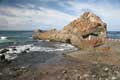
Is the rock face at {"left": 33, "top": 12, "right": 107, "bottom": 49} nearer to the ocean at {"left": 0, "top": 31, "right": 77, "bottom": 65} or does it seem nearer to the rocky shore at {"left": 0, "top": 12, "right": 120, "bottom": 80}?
the ocean at {"left": 0, "top": 31, "right": 77, "bottom": 65}

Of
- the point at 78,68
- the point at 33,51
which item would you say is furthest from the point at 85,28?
the point at 78,68

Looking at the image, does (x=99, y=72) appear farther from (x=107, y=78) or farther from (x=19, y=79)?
(x=19, y=79)

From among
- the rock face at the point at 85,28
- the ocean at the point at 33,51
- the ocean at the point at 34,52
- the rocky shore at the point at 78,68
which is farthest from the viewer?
the rock face at the point at 85,28

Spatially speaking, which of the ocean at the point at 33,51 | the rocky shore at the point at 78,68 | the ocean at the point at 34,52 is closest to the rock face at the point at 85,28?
the ocean at the point at 33,51

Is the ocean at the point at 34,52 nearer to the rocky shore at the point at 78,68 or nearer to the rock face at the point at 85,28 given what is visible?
the rocky shore at the point at 78,68

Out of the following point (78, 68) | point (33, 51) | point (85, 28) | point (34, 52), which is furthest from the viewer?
point (85, 28)

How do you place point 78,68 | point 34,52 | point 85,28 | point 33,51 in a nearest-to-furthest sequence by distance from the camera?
point 78,68 → point 34,52 → point 33,51 → point 85,28

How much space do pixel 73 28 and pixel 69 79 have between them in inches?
1611

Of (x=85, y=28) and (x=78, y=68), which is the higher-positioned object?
(x=85, y=28)

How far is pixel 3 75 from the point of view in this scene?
1527 centimetres

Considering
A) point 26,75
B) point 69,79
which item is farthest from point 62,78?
point 26,75

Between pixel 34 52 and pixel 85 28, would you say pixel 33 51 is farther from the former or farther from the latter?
pixel 85 28

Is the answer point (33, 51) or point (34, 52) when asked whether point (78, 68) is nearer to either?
point (34, 52)

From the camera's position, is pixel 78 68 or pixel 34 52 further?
pixel 34 52
